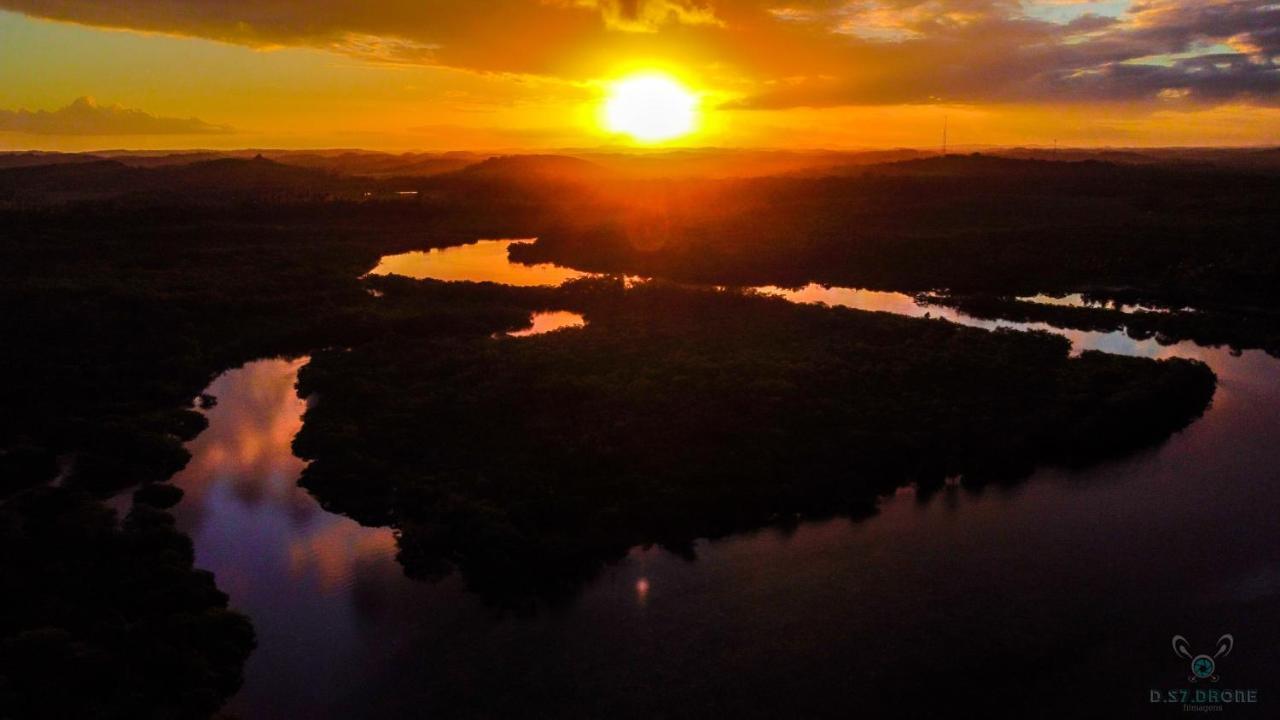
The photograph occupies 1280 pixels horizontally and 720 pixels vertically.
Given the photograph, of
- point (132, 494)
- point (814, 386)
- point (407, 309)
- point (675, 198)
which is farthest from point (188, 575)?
point (675, 198)

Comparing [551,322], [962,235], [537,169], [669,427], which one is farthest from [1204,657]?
[537,169]

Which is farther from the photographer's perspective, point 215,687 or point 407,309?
point 407,309

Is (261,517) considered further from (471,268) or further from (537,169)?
(537,169)

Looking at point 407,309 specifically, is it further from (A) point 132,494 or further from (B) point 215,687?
(B) point 215,687

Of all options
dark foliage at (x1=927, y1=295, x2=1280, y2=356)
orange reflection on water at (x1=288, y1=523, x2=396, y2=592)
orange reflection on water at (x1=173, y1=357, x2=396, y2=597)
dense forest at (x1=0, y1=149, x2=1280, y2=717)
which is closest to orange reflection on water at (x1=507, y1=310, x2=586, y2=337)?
dense forest at (x1=0, y1=149, x2=1280, y2=717)

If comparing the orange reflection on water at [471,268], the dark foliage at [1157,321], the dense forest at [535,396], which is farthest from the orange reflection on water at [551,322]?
the dark foliage at [1157,321]

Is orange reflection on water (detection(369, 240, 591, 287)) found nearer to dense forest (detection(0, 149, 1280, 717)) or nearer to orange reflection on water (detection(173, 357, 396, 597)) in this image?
dense forest (detection(0, 149, 1280, 717))
